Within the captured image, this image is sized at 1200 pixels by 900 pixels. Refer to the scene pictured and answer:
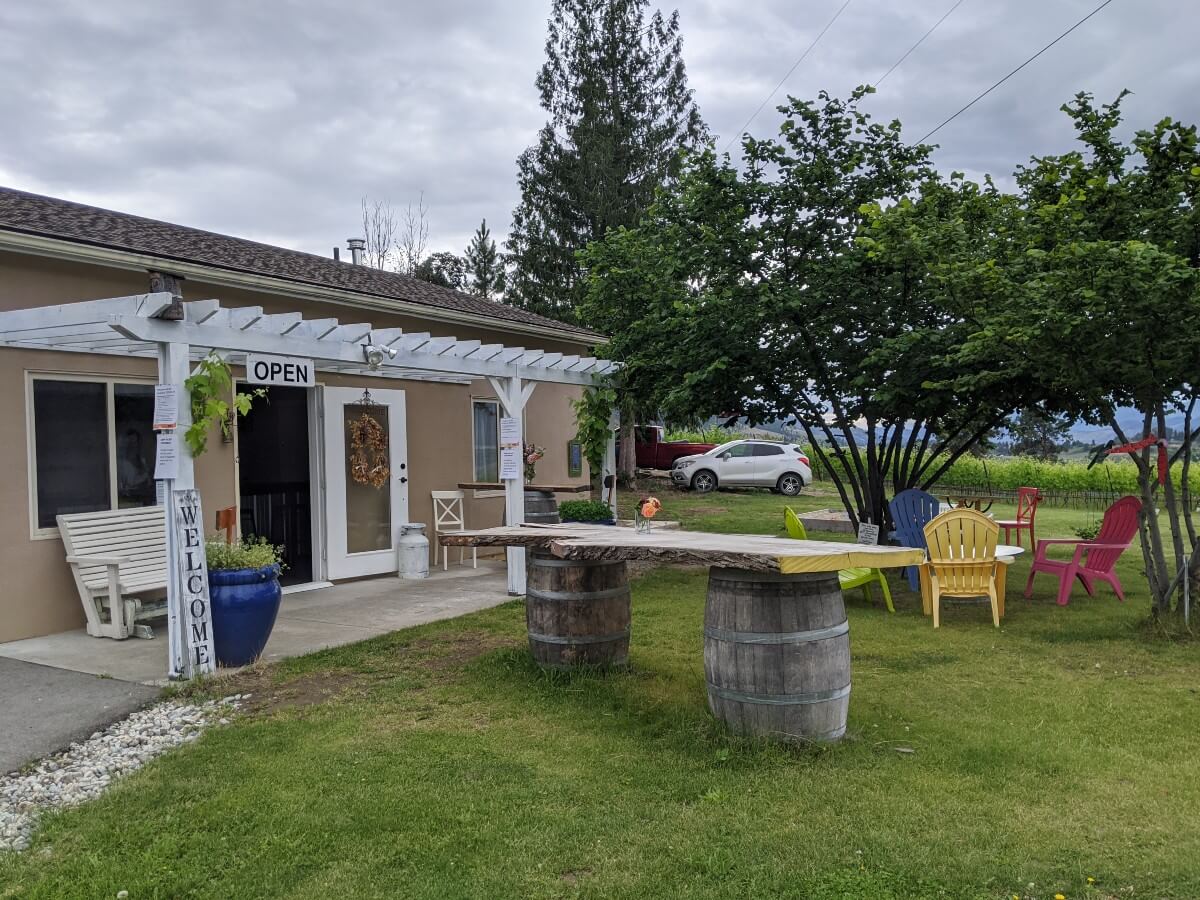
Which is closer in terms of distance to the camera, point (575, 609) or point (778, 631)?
point (778, 631)

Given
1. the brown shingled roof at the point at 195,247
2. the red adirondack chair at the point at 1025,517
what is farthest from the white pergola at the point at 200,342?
the red adirondack chair at the point at 1025,517

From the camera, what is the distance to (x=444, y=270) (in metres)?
28.7

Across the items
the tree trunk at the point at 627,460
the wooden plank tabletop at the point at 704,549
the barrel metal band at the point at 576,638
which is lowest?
the barrel metal band at the point at 576,638

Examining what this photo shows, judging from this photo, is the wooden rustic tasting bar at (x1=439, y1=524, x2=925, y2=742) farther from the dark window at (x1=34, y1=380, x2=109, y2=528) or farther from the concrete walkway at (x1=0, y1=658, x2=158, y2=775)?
the dark window at (x1=34, y1=380, x2=109, y2=528)

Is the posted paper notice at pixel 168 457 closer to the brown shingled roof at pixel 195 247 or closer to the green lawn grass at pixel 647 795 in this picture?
the green lawn grass at pixel 647 795

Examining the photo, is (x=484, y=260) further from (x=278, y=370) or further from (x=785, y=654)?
(x=785, y=654)

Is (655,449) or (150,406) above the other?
(150,406)

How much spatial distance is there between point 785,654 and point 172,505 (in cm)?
378

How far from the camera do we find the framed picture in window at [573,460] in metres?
13.2

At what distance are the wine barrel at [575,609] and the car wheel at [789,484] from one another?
631 inches

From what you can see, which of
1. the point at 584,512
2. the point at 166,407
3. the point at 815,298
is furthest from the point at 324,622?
the point at 815,298

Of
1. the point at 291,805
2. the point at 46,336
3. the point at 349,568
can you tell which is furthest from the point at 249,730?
the point at 349,568

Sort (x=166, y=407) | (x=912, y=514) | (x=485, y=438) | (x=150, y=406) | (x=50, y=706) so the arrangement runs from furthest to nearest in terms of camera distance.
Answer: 1. (x=485, y=438)
2. (x=912, y=514)
3. (x=150, y=406)
4. (x=166, y=407)
5. (x=50, y=706)

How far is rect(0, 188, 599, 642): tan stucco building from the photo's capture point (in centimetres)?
634
